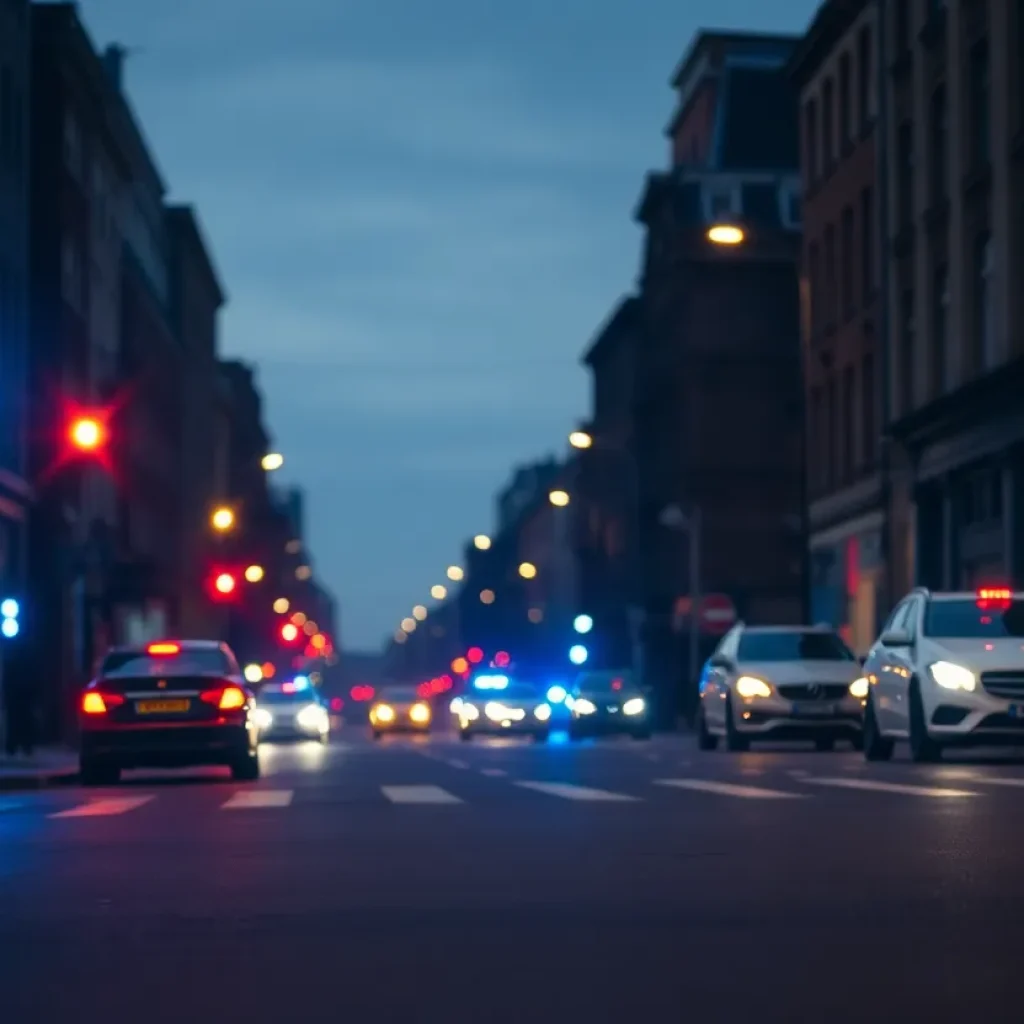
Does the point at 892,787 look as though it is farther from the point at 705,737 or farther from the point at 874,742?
the point at 705,737

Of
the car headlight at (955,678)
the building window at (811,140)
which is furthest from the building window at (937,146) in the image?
the car headlight at (955,678)

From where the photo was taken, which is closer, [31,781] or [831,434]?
[31,781]

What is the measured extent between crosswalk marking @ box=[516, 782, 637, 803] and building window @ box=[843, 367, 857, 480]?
39437 millimetres

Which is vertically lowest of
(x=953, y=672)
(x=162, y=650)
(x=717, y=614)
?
(x=953, y=672)

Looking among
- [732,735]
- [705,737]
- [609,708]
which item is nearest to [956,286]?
[609,708]

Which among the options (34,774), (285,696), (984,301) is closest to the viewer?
(34,774)

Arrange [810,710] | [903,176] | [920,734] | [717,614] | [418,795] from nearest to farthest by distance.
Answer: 1. [418,795]
2. [920,734]
3. [810,710]
4. [903,176]
5. [717,614]

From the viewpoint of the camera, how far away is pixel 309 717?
197ft

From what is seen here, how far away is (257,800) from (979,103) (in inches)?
1230

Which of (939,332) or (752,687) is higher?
(939,332)

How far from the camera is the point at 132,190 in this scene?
315 feet

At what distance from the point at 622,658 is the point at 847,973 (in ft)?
341

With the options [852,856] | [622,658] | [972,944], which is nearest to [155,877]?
[852,856]

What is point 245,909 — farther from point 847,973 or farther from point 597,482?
point 597,482
